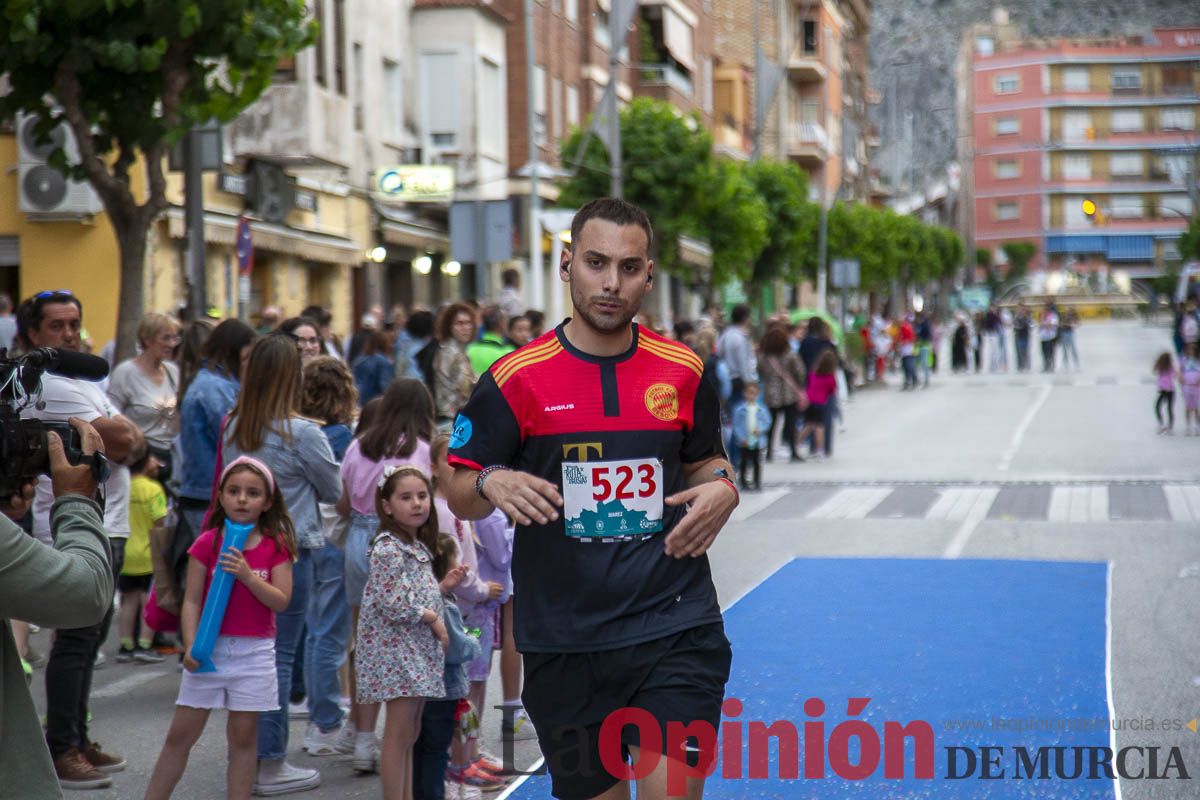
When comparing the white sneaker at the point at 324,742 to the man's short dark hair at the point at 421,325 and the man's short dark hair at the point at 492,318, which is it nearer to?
the man's short dark hair at the point at 421,325

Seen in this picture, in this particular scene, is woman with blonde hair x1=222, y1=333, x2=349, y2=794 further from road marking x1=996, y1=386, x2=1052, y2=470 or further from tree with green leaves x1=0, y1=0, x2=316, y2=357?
road marking x1=996, y1=386, x2=1052, y2=470

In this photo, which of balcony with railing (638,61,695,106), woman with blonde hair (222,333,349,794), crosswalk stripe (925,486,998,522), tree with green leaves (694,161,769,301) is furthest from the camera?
balcony with railing (638,61,695,106)

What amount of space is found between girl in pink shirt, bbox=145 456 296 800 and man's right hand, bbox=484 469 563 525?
240 centimetres

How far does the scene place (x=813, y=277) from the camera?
69.6 m

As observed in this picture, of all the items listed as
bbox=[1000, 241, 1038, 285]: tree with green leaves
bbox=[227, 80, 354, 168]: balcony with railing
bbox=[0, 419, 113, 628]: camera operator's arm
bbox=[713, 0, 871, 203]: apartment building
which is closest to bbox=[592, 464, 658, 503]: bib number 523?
bbox=[0, 419, 113, 628]: camera operator's arm

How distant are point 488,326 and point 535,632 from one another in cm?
1253

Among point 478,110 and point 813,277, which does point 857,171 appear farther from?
point 478,110

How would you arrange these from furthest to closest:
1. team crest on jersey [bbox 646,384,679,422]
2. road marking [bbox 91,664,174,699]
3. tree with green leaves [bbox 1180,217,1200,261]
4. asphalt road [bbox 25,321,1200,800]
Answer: tree with green leaves [bbox 1180,217,1200,261], road marking [bbox 91,664,174,699], asphalt road [bbox 25,321,1200,800], team crest on jersey [bbox 646,384,679,422]

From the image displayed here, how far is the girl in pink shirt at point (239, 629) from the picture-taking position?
6477 millimetres

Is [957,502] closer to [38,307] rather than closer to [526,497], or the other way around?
[38,307]

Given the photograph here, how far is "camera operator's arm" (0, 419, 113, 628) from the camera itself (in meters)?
3.36

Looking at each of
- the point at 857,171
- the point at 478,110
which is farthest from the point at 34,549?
the point at 857,171

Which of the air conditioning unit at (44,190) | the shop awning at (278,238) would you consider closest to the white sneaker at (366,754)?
the shop awning at (278,238)

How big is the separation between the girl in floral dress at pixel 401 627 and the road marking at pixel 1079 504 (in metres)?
10.9
